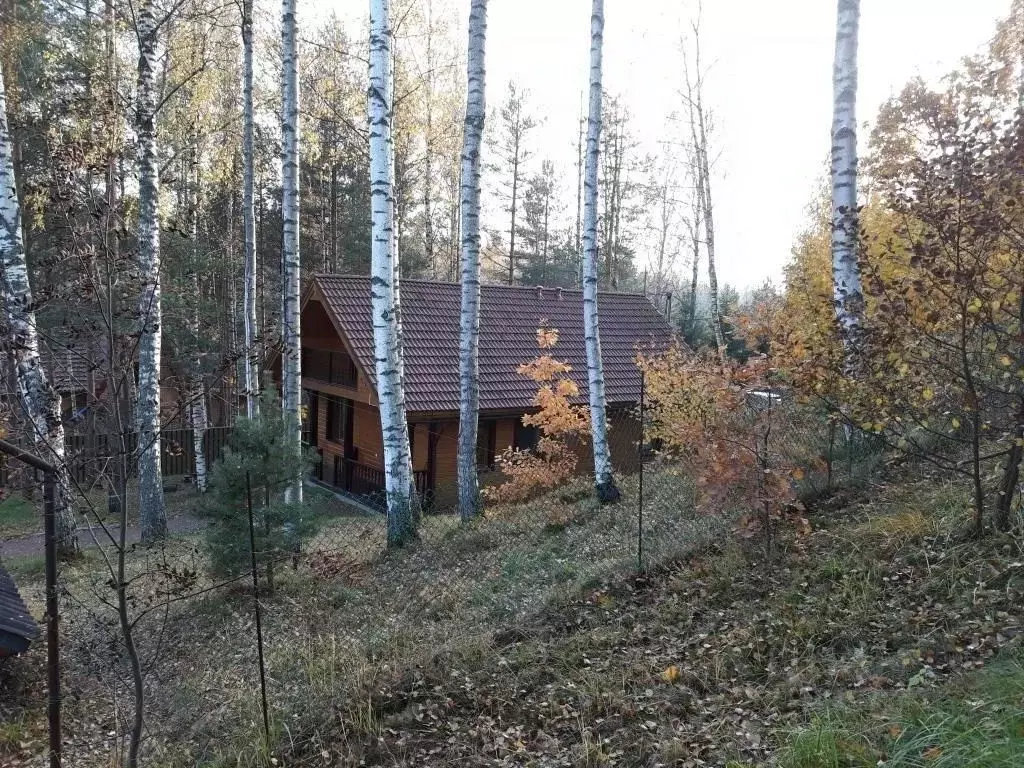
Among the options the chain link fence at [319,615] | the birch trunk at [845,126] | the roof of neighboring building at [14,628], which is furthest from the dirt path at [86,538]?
the birch trunk at [845,126]

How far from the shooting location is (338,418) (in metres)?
18.2

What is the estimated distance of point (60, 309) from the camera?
17.0 metres

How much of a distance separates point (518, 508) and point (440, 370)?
5227 mm

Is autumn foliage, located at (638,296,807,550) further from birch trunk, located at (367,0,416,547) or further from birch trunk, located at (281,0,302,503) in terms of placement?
birch trunk, located at (281,0,302,503)

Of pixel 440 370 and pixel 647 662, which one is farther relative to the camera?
pixel 440 370

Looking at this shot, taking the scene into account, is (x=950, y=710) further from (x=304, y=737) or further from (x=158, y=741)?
(x=158, y=741)

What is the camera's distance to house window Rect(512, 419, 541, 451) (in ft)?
53.3

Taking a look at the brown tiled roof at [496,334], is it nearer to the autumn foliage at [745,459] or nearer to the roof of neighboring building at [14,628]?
the autumn foliage at [745,459]

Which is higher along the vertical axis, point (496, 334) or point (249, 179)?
point (249, 179)

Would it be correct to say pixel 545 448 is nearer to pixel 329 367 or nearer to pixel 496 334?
pixel 496 334

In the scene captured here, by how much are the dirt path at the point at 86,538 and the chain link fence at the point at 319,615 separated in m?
2.52

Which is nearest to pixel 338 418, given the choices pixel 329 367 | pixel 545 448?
pixel 329 367

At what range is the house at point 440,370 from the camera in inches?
584

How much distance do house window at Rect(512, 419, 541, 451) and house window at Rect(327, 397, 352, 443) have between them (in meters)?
4.27
